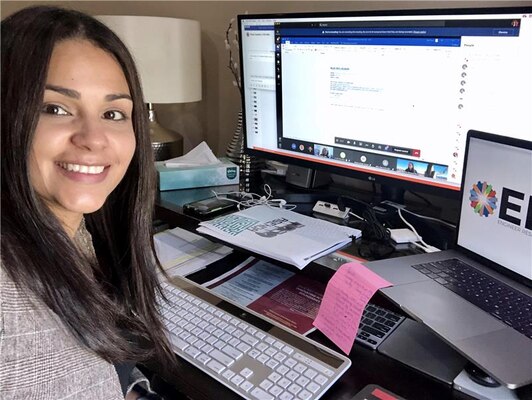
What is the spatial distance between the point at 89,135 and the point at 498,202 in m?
0.63

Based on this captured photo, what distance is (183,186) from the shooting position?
1400 mm

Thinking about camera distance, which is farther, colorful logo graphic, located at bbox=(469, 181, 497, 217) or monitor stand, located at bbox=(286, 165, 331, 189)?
monitor stand, located at bbox=(286, 165, 331, 189)

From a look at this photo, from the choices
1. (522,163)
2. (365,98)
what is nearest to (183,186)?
(365,98)

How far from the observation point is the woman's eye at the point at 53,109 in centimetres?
72

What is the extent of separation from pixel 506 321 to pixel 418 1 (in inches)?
33.0

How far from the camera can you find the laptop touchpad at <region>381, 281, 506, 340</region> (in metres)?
0.71

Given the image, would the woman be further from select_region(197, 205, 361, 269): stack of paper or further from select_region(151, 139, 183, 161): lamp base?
select_region(151, 139, 183, 161): lamp base

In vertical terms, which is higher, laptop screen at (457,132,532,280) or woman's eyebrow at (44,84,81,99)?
woman's eyebrow at (44,84,81,99)

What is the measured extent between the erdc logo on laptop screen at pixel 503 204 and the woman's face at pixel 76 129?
0.59 metres

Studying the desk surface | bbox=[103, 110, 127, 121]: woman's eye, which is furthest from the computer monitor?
bbox=[103, 110, 127, 121]: woman's eye

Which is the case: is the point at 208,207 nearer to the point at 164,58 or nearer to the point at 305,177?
the point at 305,177

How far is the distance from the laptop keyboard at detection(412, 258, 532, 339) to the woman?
462 millimetres

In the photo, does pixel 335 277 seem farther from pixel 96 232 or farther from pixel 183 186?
pixel 183 186

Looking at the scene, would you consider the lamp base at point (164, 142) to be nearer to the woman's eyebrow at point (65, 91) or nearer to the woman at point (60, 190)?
the woman at point (60, 190)
